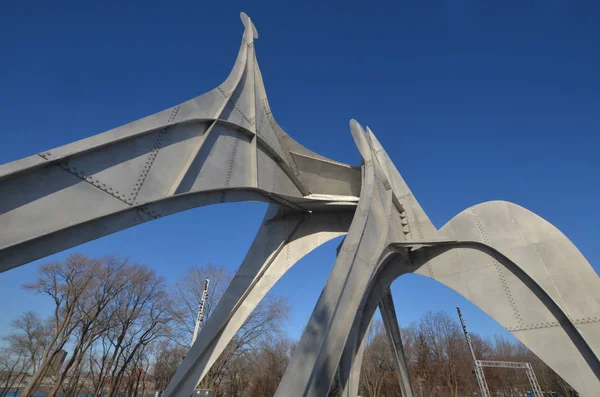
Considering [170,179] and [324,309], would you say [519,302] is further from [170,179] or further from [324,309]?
[170,179]

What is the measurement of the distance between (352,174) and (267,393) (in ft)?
117

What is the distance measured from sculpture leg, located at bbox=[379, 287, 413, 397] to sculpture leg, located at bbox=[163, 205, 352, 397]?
3.77 m

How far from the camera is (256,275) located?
10.5m

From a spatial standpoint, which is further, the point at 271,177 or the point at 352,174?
the point at 352,174

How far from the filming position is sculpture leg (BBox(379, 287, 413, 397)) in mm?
12062

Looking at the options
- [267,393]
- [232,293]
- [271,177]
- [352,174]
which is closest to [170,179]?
[271,177]

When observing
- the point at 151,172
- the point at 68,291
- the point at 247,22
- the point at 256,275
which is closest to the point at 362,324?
→ the point at 256,275

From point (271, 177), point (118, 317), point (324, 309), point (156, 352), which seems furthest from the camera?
point (156, 352)

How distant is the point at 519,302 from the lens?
8203mm

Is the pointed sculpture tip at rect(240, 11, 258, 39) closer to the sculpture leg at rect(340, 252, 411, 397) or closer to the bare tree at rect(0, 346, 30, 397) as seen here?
the sculpture leg at rect(340, 252, 411, 397)

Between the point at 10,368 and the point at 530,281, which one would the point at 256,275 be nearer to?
the point at 530,281

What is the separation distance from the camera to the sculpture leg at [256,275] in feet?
28.6

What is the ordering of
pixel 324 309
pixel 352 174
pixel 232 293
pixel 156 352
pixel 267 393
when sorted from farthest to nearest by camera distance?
pixel 267 393, pixel 156 352, pixel 352 174, pixel 232 293, pixel 324 309

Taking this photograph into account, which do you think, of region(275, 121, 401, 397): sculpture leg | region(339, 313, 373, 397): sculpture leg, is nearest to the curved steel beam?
region(275, 121, 401, 397): sculpture leg
